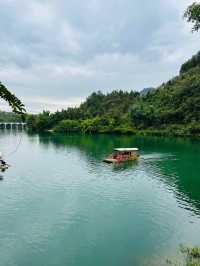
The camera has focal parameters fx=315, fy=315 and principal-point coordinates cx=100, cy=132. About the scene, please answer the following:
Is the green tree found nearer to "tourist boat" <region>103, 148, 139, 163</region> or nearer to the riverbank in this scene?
"tourist boat" <region>103, 148, 139, 163</region>

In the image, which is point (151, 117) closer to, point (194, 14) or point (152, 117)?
point (152, 117)

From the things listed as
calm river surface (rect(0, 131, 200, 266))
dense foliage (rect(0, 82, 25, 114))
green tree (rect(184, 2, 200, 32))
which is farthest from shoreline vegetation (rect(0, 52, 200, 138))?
dense foliage (rect(0, 82, 25, 114))

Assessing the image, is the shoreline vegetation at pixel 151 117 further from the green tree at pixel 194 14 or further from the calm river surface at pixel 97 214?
the green tree at pixel 194 14

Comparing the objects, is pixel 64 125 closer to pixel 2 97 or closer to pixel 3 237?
pixel 3 237

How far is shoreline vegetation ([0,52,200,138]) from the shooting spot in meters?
140

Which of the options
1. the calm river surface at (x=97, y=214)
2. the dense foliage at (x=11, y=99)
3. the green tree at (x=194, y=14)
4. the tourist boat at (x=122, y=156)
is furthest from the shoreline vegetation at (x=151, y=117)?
the dense foliage at (x=11, y=99)

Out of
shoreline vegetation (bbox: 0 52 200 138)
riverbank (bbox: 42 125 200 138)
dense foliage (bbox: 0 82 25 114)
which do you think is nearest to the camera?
dense foliage (bbox: 0 82 25 114)

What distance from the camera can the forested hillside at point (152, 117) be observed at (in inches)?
5522

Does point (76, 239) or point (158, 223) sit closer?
point (76, 239)

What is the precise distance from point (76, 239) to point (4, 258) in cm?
628

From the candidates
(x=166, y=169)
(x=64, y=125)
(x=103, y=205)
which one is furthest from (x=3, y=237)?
(x=64, y=125)

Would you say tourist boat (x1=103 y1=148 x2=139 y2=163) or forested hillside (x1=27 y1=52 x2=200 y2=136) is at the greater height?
forested hillside (x1=27 y1=52 x2=200 y2=136)

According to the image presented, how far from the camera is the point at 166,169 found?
202 ft

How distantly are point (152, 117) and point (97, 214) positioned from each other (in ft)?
394
